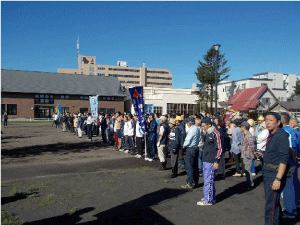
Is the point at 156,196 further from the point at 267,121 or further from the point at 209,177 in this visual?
the point at 267,121

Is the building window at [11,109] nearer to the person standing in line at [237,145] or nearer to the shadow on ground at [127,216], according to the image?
the person standing in line at [237,145]

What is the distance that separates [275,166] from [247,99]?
48.9m

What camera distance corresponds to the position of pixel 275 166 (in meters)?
3.96

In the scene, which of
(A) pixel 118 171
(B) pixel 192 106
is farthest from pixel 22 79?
(A) pixel 118 171

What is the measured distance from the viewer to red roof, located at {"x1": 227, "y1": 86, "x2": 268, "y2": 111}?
4304 cm

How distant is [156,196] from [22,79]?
55.9 metres

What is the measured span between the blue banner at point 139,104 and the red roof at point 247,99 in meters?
34.3

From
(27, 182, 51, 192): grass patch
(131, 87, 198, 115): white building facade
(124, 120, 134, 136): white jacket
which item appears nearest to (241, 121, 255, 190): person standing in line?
(27, 182, 51, 192): grass patch

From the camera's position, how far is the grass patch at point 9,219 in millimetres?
4727

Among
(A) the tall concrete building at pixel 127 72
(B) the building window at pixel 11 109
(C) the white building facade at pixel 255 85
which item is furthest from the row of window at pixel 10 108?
(A) the tall concrete building at pixel 127 72

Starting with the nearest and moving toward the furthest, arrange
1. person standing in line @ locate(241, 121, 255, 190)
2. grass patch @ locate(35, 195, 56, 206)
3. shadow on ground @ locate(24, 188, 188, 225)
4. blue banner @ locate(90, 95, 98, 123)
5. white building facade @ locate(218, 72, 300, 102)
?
shadow on ground @ locate(24, 188, 188, 225)
grass patch @ locate(35, 195, 56, 206)
person standing in line @ locate(241, 121, 255, 190)
blue banner @ locate(90, 95, 98, 123)
white building facade @ locate(218, 72, 300, 102)

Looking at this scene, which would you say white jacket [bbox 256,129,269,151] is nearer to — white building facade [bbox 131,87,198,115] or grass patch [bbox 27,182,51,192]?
grass patch [bbox 27,182,51,192]

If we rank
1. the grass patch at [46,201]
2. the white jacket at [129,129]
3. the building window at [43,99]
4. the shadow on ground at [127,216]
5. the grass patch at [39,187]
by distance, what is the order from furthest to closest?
the building window at [43,99]
the white jacket at [129,129]
the grass patch at [39,187]
the grass patch at [46,201]
the shadow on ground at [127,216]

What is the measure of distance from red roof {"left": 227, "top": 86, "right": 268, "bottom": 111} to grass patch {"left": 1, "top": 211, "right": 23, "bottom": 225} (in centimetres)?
4094
